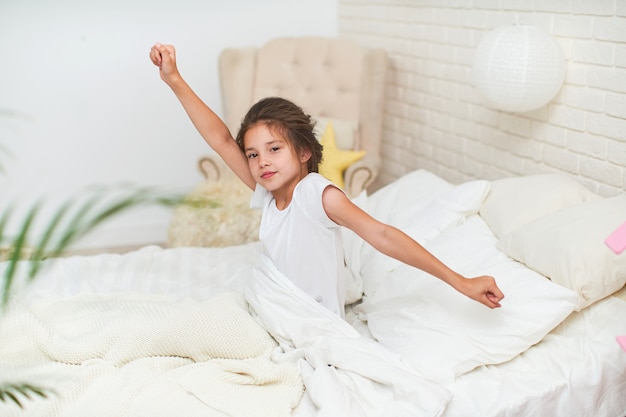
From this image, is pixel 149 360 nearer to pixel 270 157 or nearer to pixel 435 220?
pixel 270 157

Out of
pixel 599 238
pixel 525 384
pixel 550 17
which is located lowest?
pixel 525 384

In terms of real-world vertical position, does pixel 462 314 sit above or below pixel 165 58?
below

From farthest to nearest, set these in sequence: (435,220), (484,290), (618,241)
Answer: (435,220)
(484,290)
(618,241)

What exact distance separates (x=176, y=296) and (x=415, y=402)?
939 millimetres

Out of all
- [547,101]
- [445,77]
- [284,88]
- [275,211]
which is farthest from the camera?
[284,88]

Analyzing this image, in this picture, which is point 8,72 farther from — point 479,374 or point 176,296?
point 479,374

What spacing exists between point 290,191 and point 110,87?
2371 mm

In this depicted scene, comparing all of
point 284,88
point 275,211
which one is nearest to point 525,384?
point 275,211

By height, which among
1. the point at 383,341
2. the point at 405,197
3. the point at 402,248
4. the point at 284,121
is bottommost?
the point at 383,341

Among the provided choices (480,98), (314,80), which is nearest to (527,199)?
(480,98)

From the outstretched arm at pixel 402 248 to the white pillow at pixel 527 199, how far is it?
1.54ft

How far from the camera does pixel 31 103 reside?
4027 millimetres

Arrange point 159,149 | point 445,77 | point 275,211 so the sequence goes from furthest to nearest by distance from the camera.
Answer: point 159,149, point 445,77, point 275,211

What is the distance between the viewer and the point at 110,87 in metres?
4.11
